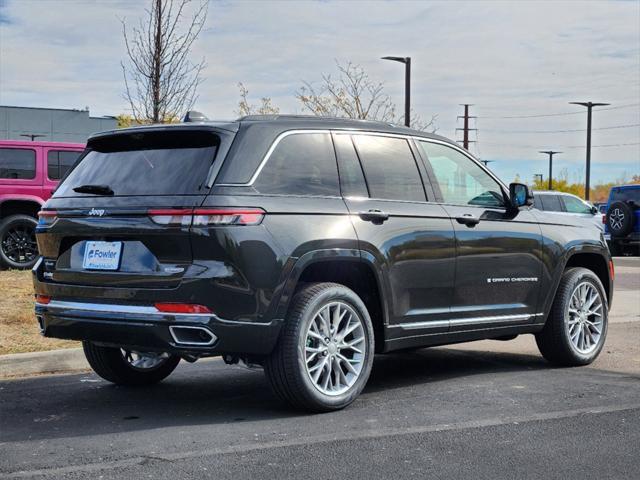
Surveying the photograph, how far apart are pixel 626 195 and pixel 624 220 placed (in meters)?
0.73

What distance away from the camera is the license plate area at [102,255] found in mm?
5949

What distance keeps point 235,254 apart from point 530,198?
2843 mm

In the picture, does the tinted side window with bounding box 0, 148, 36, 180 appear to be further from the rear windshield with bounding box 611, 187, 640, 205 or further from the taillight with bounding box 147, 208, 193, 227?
the rear windshield with bounding box 611, 187, 640, 205

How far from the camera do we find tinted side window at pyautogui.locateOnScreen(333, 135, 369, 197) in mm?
6477

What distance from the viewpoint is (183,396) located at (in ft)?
22.5

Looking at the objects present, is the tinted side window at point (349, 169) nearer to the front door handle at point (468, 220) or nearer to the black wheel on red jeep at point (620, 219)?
the front door handle at point (468, 220)

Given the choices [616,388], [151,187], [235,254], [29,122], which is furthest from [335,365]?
[29,122]

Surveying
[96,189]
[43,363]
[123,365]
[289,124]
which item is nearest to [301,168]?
[289,124]

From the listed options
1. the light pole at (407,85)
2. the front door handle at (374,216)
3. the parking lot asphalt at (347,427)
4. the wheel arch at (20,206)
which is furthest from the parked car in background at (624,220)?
the front door handle at (374,216)

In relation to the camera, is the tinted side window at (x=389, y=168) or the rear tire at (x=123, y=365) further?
the rear tire at (x=123, y=365)

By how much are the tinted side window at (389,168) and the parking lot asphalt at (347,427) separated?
1.33m

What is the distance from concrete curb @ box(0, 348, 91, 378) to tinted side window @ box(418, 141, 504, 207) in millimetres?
3119

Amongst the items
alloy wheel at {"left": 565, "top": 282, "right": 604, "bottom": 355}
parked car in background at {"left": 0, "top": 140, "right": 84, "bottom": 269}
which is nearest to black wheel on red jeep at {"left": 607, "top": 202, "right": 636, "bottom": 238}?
parked car in background at {"left": 0, "top": 140, "right": 84, "bottom": 269}

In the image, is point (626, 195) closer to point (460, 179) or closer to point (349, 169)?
point (460, 179)
